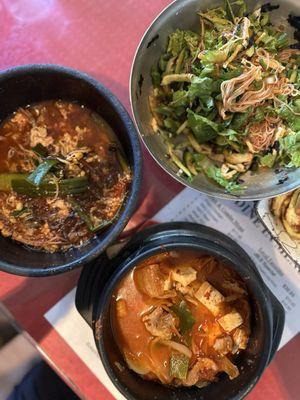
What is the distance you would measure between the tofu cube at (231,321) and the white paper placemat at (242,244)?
0.18 meters

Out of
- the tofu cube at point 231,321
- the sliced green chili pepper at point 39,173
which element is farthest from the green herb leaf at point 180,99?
the tofu cube at point 231,321

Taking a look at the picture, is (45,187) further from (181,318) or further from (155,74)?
(181,318)

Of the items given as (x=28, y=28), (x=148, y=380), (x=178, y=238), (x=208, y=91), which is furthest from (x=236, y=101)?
(x=148, y=380)

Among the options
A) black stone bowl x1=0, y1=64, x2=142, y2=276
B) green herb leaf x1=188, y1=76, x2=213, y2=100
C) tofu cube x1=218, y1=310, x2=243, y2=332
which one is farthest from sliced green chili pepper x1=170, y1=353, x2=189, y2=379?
green herb leaf x1=188, y1=76, x2=213, y2=100

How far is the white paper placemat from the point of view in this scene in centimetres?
153

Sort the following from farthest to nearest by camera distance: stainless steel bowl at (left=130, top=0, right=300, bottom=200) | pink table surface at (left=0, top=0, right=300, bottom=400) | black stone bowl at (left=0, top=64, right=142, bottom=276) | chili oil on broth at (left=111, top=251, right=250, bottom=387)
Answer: pink table surface at (left=0, top=0, right=300, bottom=400)
chili oil on broth at (left=111, top=251, right=250, bottom=387)
stainless steel bowl at (left=130, top=0, right=300, bottom=200)
black stone bowl at (left=0, top=64, right=142, bottom=276)

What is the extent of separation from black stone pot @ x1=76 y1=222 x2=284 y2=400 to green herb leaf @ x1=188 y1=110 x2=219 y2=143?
0.91ft

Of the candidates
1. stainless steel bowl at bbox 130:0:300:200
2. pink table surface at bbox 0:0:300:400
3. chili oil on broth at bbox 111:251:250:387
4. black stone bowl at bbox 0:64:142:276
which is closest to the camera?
black stone bowl at bbox 0:64:142:276

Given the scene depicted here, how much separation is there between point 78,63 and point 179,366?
41.1 inches

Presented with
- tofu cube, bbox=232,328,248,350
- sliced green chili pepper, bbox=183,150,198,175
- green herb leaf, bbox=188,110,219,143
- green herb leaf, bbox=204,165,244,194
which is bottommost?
tofu cube, bbox=232,328,248,350

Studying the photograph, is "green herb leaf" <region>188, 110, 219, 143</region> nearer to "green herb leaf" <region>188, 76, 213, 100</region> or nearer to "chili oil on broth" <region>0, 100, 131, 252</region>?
"green herb leaf" <region>188, 76, 213, 100</region>

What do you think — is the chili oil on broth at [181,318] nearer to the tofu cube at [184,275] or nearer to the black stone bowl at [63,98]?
the tofu cube at [184,275]

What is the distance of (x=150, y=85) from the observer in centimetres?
144

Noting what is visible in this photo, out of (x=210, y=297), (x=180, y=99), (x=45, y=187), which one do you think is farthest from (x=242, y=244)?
(x=45, y=187)
